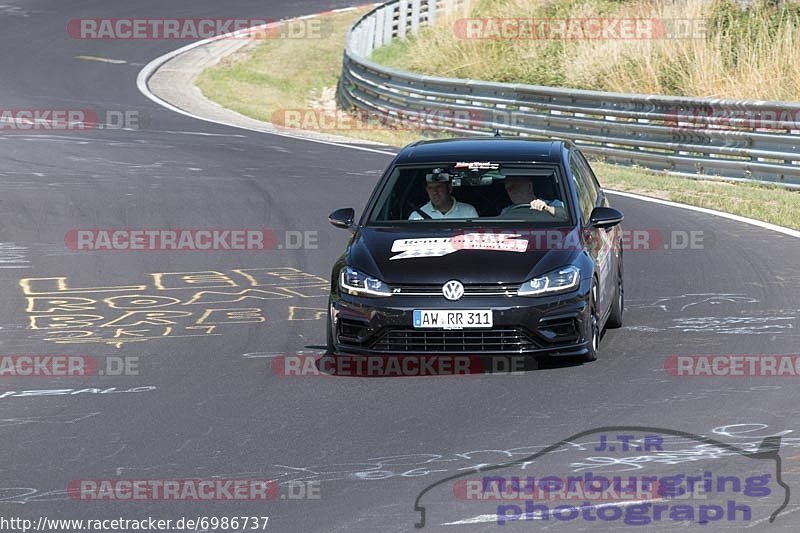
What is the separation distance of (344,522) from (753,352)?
456 cm

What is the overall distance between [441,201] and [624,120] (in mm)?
12357

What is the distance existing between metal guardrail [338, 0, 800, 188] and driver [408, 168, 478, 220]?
31.7 ft

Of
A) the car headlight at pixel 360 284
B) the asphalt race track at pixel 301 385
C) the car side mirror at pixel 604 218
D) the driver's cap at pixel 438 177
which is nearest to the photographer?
the asphalt race track at pixel 301 385

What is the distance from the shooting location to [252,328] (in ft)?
38.2

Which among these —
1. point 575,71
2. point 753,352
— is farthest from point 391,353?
point 575,71

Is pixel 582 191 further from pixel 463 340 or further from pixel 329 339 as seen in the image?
pixel 329 339

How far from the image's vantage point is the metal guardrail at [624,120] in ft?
65.9

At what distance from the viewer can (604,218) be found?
1058cm

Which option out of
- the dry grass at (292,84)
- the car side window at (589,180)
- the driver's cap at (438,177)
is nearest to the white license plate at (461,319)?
the driver's cap at (438,177)

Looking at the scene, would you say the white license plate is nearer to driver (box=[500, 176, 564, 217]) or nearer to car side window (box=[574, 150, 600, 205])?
driver (box=[500, 176, 564, 217])

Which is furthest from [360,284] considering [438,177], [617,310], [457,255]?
[617,310]

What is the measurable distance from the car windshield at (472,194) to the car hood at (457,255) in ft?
1.13

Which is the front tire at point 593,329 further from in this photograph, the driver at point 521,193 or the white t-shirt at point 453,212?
the white t-shirt at point 453,212

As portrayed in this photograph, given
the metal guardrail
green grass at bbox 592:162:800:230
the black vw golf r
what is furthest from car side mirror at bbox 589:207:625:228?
the metal guardrail
